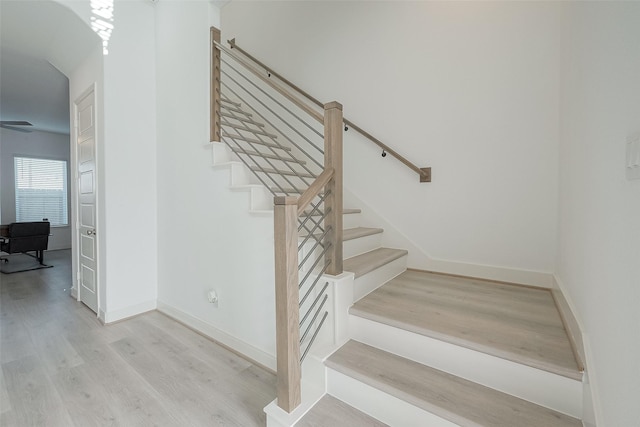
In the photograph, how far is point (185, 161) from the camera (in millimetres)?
2615

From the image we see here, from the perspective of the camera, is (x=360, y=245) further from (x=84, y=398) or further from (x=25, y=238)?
(x=25, y=238)

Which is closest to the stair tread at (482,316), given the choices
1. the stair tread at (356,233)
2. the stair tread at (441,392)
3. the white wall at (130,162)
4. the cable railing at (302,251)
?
the stair tread at (441,392)

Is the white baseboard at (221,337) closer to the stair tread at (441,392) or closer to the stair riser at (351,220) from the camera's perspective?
the stair tread at (441,392)

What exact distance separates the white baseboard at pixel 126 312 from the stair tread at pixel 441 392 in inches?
94.4

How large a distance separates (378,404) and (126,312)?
2.68m

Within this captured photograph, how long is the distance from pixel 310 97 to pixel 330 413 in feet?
9.53

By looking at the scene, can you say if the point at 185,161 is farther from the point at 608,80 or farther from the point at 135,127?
the point at 608,80

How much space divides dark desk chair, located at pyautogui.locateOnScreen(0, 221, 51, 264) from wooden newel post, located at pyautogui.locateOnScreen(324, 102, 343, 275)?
20.4 feet

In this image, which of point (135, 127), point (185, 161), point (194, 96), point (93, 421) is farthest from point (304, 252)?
point (135, 127)

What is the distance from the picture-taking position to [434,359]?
4.58ft

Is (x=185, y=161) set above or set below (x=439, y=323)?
above

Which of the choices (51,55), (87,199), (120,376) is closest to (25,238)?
(87,199)

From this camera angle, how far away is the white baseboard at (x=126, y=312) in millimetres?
2641

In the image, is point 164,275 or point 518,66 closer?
point 518,66
